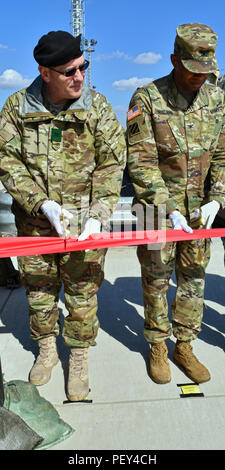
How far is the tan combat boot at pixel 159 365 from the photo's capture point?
8.52 ft

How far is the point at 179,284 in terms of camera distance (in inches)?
106

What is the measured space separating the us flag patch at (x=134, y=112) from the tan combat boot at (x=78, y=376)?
154cm

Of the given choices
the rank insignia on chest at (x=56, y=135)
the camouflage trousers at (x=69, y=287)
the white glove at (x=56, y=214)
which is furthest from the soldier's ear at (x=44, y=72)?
the camouflage trousers at (x=69, y=287)

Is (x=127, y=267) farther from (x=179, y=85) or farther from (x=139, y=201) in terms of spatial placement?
(x=179, y=85)

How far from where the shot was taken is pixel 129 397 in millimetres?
2471

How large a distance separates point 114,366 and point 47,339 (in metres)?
0.53

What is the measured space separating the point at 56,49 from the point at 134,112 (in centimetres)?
60

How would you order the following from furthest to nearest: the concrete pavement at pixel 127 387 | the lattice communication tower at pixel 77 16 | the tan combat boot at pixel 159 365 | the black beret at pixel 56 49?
the lattice communication tower at pixel 77 16
the tan combat boot at pixel 159 365
the concrete pavement at pixel 127 387
the black beret at pixel 56 49

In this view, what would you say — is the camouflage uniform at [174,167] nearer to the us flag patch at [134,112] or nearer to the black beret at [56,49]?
the us flag patch at [134,112]

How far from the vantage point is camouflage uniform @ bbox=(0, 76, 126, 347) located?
2.21 meters

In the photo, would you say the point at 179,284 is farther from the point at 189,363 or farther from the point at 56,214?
the point at 56,214

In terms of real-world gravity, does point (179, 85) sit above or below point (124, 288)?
above

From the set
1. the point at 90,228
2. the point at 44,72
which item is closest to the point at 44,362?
the point at 90,228

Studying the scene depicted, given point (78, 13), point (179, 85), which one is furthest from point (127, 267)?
point (78, 13)
